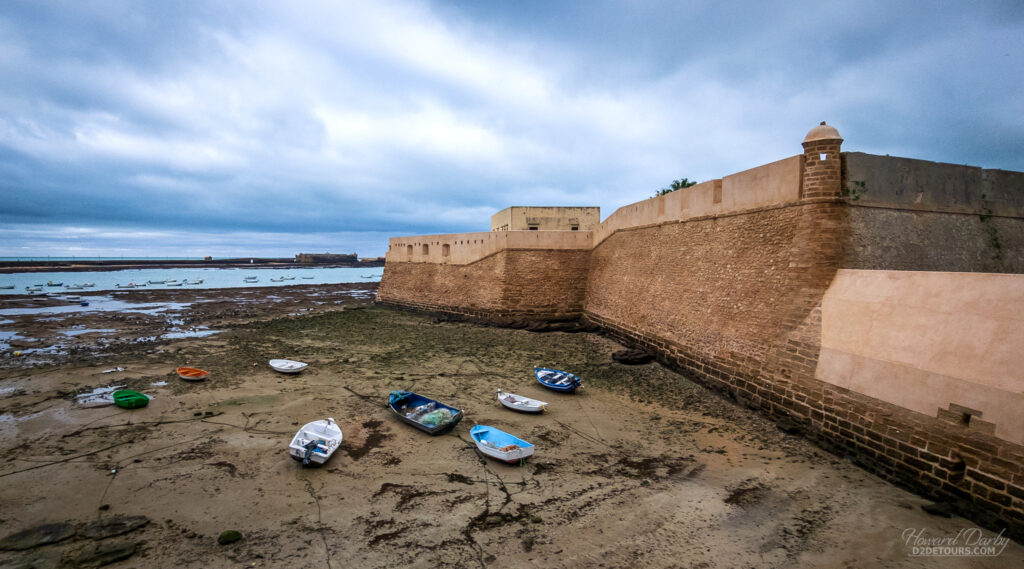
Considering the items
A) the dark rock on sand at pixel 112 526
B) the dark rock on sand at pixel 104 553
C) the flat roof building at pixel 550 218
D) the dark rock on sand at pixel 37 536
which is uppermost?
the flat roof building at pixel 550 218

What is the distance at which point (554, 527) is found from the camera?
570 cm

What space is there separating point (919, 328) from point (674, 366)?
21.3 ft

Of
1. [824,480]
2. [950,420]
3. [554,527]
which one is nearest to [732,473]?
[824,480]

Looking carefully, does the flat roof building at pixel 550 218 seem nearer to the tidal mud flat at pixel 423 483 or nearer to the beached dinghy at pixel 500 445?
the tidal mud flat at pixel 423 483

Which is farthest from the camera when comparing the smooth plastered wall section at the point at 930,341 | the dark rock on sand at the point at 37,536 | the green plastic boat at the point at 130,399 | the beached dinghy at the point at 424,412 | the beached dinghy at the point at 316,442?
the green plastic boat at the point at 130,399

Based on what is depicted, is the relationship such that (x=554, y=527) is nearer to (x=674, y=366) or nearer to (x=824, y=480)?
(x=824, y=480)

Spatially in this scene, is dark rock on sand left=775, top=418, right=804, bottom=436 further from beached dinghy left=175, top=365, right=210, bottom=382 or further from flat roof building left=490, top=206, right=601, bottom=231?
flat roof building left=490, top=206, right=601, bottom=231

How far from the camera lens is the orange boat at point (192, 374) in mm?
11484

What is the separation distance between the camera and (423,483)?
6797mm

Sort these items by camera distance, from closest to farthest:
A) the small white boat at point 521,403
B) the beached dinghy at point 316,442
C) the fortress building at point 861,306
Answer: the fortress building at point 861,306
the beached dinghy at point 316,442
the small white boat at point 521,403

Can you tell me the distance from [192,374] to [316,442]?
6883 millimetres

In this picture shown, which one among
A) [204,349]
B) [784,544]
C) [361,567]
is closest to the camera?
[361,567]

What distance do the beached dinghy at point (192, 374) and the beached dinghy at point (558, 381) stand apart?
30.4 ft

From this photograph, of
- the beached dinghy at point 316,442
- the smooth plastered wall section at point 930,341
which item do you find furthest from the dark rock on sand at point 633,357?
the beached dinghy at point 316,442
